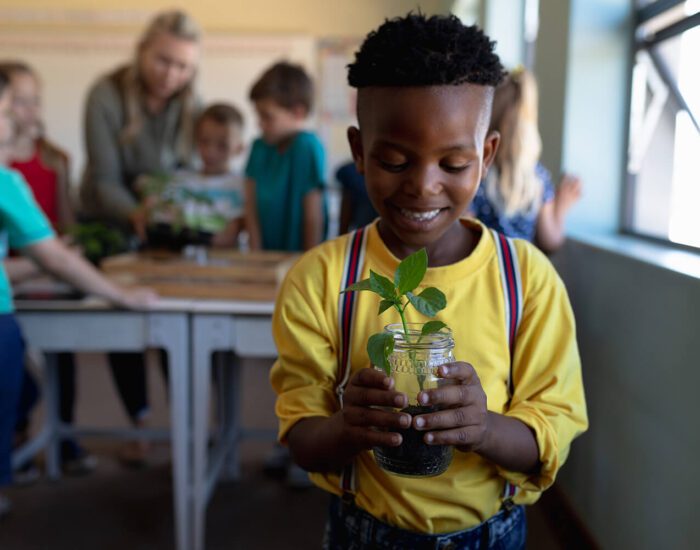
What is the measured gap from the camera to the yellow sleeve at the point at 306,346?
2.86 feet

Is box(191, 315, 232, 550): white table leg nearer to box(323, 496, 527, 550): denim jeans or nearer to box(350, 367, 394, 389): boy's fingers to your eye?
box(323, 496, 527, 550): denim jeans

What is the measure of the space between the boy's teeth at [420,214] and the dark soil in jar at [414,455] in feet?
0.75

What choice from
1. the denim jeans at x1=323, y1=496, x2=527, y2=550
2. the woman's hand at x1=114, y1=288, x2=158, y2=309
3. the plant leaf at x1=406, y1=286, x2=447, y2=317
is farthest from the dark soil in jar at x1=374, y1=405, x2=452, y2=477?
the woman's hand at x1=114, y1=288, x2=158, y2=309

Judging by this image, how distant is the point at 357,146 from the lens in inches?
34.9

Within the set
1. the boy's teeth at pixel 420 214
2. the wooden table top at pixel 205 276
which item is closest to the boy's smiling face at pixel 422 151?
the boy's teeth at pixel 420 214

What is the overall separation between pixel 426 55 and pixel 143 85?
2.47m

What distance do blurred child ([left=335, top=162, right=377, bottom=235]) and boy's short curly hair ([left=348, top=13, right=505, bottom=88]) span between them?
163cm

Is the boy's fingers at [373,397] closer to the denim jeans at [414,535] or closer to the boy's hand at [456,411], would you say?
the boy's hand at [456,411]

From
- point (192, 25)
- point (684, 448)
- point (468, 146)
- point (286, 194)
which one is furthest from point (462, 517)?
point (192, 25)

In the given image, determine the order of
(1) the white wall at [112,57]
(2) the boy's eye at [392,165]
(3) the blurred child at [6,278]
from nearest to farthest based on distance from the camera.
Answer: (2) the boy's eye at [392,165], (3) the blurred child at [6,278], (1) the white wall at [112,57]

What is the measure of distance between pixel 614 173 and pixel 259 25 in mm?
4210

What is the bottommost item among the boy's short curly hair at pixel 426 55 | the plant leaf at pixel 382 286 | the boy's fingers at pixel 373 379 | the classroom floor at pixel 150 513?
the classroom floor at pixel 150 513

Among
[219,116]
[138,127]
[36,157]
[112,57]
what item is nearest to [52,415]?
[138,127]

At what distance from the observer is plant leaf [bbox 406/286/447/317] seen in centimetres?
74
